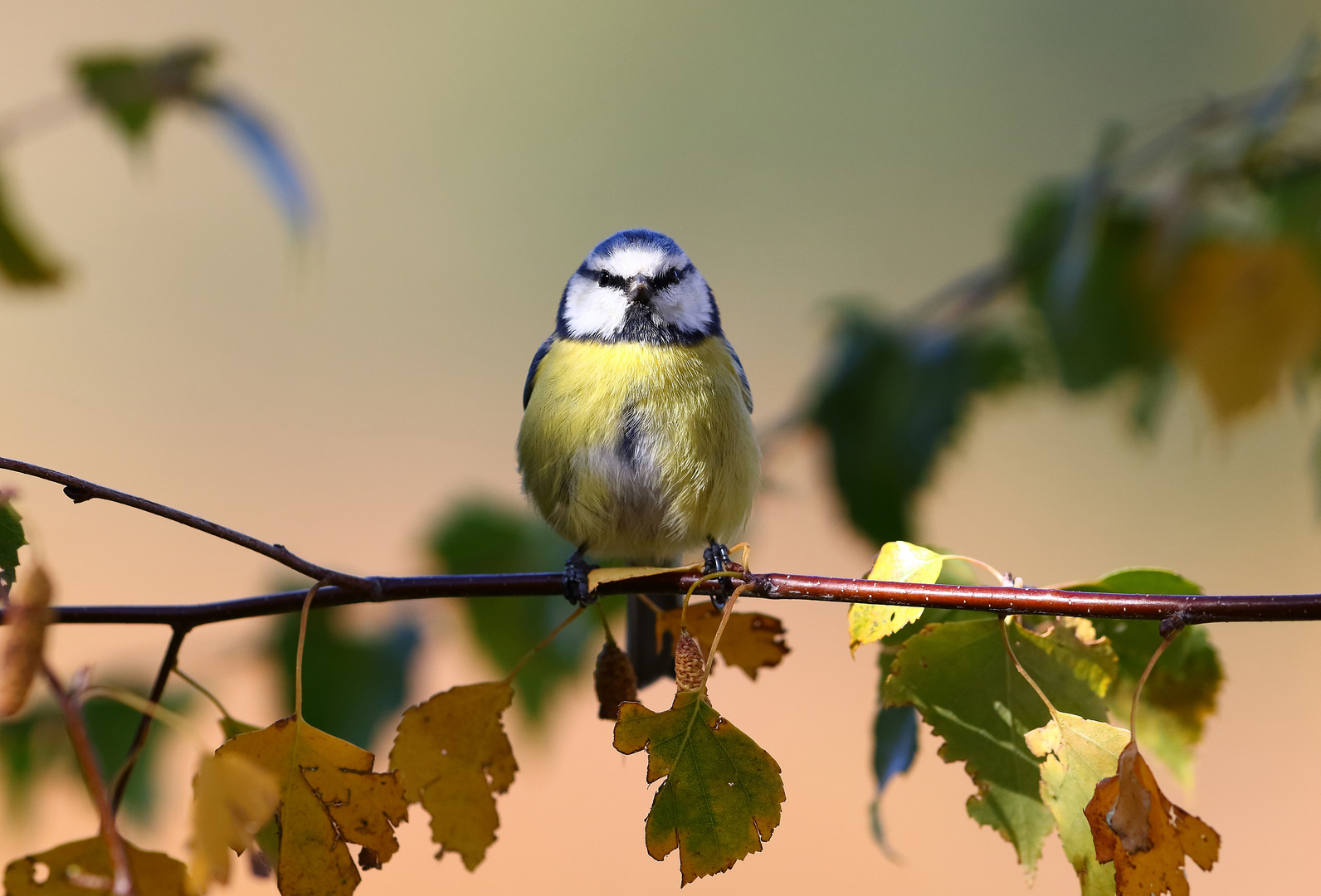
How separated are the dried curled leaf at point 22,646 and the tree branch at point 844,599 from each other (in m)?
0.12

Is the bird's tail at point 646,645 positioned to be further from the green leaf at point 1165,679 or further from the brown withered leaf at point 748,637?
the green leaf at point 1165,679

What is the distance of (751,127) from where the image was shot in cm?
696

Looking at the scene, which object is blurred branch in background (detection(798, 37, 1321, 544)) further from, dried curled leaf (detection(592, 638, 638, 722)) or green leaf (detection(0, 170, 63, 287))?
green leaf (detection(0, 170, 63, 287))

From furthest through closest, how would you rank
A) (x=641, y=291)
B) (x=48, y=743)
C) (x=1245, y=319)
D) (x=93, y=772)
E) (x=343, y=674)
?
1. (x=641, y=291)
2. (x=343, y=674)
3. (x=48, y=743)
4. (x=1245, y=319)
5. (x=93, y=772)

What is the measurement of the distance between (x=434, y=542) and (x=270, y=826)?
0.80m

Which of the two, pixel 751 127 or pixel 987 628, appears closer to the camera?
pixel 987 628

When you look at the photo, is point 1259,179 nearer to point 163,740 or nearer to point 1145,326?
point 1145,326

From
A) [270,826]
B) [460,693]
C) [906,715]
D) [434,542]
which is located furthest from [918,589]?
[434,542]

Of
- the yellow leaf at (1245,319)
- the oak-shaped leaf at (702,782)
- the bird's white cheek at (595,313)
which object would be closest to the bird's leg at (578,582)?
the oak-shaped leaf at (702,782)

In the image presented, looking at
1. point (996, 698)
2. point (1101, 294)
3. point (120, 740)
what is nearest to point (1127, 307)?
point (1101, 294)

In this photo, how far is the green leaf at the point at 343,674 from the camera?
57.2 inches

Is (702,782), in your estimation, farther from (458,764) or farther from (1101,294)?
(1101,294)

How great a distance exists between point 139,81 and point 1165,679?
1194 mm

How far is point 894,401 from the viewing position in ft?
5.16
